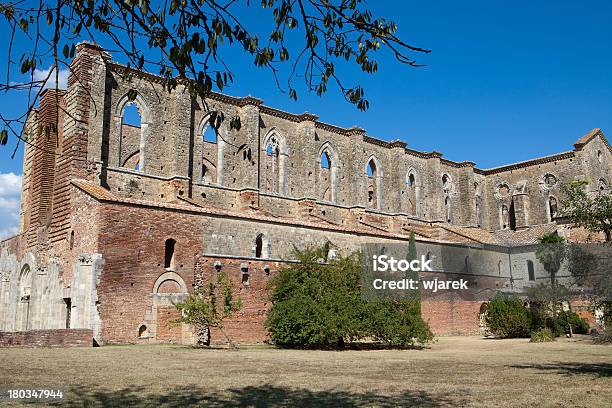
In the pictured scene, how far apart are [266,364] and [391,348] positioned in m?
7.55

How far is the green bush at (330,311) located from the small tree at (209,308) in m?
1.52

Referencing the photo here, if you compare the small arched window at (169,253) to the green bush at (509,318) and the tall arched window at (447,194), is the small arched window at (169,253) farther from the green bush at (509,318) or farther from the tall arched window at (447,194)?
the tall arched window at (447,194)

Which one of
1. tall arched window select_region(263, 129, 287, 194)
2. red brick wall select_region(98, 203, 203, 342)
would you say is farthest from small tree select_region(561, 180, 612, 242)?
tall arched window select_region(263, 129, 287, 194)

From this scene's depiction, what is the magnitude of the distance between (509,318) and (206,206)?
14.0 m


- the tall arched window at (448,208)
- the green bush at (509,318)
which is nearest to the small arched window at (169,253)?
the green bush at (509,318)

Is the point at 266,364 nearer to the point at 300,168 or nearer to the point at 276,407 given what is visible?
the point at 276,407

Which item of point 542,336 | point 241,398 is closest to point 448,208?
point 542,336

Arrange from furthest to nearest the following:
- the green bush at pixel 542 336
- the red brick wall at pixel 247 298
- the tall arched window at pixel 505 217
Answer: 1. the tall arched window at pixel 505 217
2. the green bush at pixel 542 336
3. the red brick wall at pixel 247 298

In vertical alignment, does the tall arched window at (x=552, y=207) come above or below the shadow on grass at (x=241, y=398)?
above

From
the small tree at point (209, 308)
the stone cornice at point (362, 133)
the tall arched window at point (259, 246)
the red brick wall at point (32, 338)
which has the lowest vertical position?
the red brick wall at point (32, 338)

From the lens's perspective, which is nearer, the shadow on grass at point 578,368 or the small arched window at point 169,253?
the shadow on grass at point 578,368

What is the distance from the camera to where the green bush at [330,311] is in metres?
18.0

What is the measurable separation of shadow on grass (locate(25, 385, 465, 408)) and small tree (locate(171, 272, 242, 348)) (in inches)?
390

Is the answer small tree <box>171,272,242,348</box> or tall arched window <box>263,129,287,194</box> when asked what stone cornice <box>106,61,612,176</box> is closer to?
tall arched window <box>263,129,287,194</box>
